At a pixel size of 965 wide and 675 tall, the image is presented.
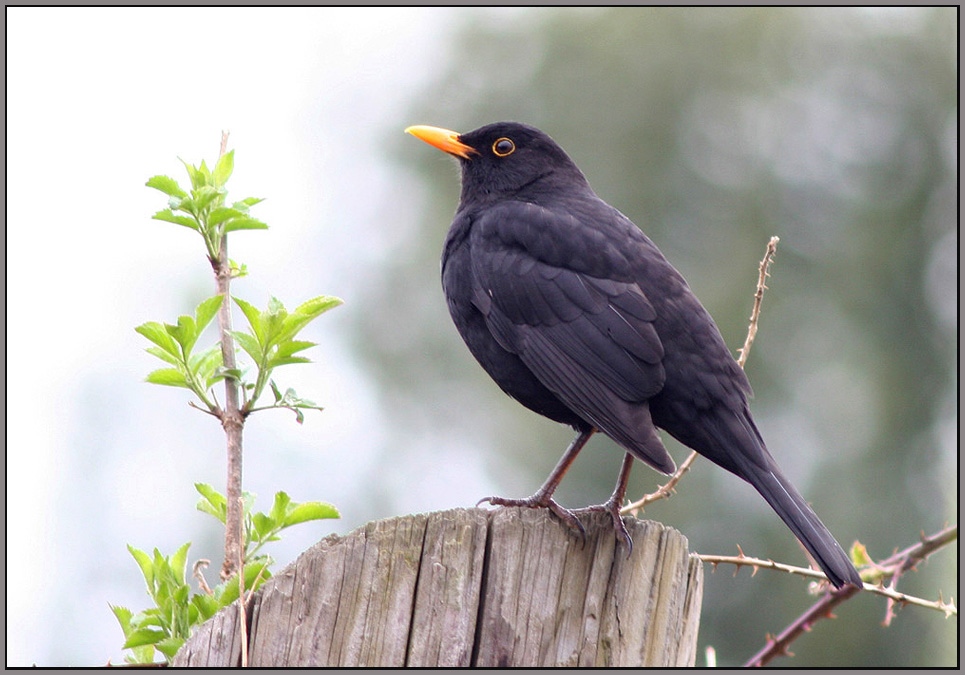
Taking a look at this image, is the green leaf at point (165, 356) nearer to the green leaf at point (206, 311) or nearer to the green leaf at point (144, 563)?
the green leaf at point (206, 311)

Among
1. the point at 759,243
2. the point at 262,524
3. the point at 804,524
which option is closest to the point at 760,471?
the point at 804,524

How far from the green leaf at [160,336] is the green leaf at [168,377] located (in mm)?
36

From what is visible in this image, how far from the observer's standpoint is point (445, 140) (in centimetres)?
538

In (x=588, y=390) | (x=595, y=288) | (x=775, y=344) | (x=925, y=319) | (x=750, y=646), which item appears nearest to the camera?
(x=588, y=390)

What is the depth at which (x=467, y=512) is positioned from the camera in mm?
2883

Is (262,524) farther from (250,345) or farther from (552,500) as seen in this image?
(552,500)

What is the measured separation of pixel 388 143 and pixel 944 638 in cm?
1437

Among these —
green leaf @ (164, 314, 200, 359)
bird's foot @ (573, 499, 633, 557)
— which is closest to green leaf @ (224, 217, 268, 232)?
green leaf @ (164, 314, 200, 359)

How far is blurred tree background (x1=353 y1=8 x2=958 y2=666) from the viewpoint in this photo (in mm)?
13266

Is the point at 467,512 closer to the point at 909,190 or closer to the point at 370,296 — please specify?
the point at 370,296

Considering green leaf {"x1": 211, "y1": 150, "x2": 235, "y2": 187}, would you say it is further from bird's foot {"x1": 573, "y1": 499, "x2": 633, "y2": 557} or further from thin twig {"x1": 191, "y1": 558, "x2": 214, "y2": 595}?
bird's foot {"x1": 573, "y1": 499, "x2": 633, "y2": 557}

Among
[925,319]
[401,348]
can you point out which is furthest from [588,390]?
[925,319]

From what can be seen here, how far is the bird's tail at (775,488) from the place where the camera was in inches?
131

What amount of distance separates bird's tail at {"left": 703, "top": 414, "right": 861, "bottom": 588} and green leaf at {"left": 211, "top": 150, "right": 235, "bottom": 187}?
2.08 metres
